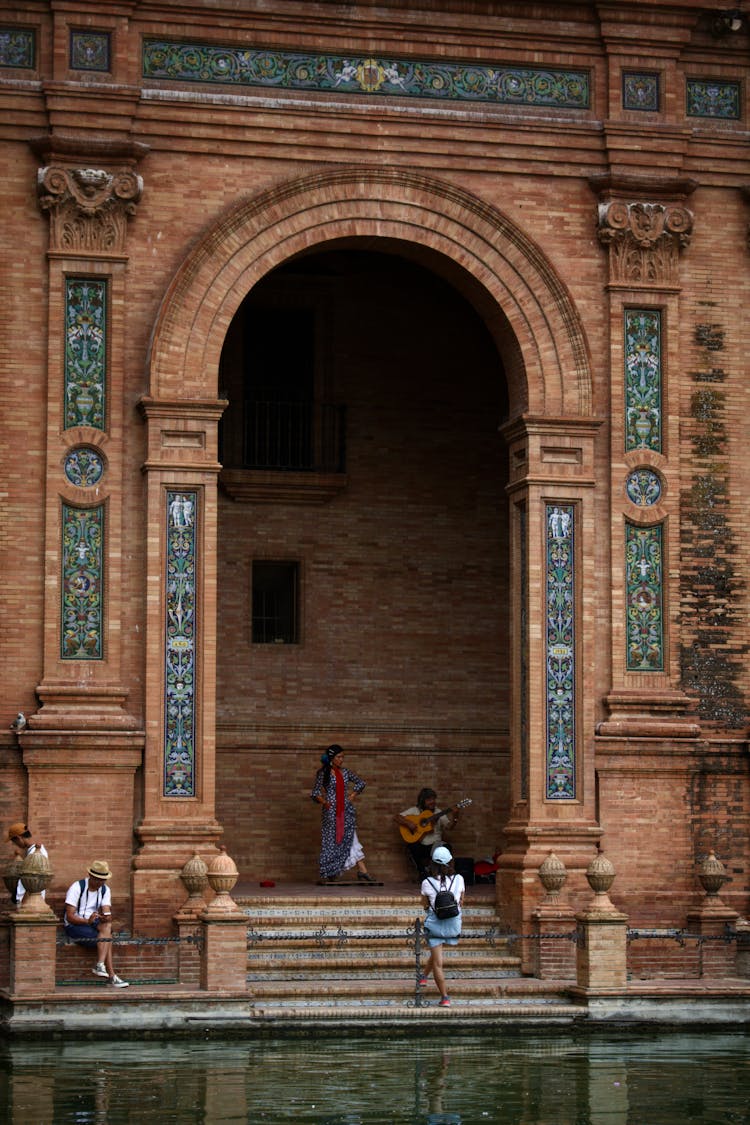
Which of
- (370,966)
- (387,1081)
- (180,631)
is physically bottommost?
(387,1081)

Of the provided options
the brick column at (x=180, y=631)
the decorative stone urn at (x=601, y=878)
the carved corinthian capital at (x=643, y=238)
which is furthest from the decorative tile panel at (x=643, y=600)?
the brick column at (x=180, y=631)

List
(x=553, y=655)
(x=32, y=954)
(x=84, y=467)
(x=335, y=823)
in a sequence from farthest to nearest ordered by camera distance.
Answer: (x=335, y=823)
(x=553, y=655)
(x=84, y=467)
(x=32, y=954)

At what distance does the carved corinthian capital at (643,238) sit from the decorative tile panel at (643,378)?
15.7 inches

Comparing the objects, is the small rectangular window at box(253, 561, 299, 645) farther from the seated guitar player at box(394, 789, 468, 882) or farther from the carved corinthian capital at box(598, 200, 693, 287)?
the carved corinthian capital at box(598, 200, 693, 287)

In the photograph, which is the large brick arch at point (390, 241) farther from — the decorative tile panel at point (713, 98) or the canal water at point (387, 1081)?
the canal water at point (387, 1081)

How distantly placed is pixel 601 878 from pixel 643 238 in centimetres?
706

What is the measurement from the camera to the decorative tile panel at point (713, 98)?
80.4 feet

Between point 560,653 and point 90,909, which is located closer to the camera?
point 90,909

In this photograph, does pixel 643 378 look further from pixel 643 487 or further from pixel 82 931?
pixel 82 931

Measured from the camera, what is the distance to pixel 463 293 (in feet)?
80.1

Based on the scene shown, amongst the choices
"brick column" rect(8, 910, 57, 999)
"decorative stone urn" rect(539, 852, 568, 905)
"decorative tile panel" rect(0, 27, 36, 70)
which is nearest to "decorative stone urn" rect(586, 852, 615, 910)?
"decorative stone urn" rect(539, 852, 568, 905)

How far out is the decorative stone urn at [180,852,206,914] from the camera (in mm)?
21453

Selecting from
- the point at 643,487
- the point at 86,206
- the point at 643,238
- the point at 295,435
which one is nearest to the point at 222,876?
the point at 643,487

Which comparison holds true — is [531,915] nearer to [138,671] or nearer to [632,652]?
[632,652]
